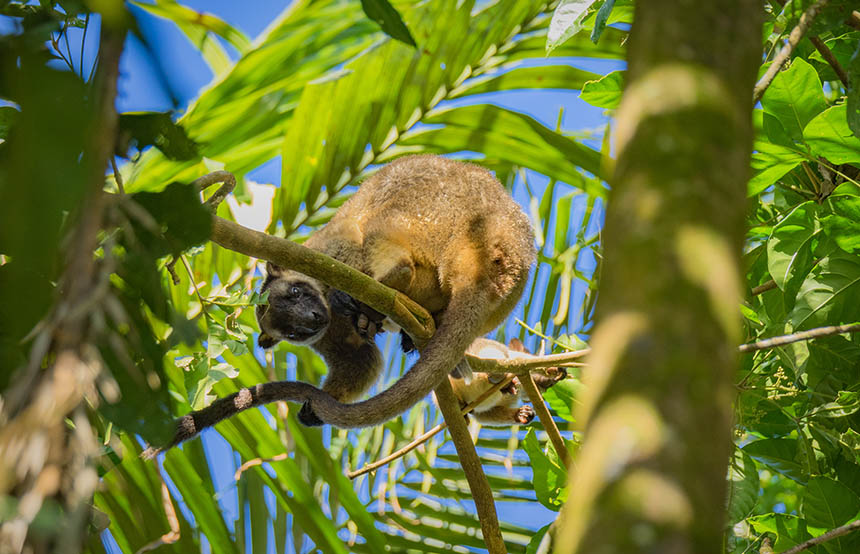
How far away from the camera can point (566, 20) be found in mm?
2600

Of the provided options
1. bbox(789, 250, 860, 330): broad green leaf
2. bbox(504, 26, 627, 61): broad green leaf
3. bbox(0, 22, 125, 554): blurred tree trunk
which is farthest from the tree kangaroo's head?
bbox(0, 22, 125, 554): blurred tree trunk

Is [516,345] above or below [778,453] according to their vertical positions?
above

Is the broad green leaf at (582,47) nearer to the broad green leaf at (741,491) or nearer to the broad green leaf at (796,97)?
the broad green leaf at (796,97)

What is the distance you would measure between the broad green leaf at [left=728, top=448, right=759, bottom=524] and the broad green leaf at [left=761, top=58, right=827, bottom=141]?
1.12 m

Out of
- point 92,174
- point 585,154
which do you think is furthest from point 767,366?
point 92,174

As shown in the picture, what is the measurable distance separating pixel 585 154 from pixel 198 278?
2080 mm

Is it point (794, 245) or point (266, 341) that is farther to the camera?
point (266, 341)

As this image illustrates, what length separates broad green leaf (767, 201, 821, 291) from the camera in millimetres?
2744

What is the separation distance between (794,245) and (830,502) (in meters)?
0.86

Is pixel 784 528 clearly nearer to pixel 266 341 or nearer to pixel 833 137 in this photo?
pixel 833 137

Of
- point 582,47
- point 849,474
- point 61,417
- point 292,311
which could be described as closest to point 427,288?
point 292,311

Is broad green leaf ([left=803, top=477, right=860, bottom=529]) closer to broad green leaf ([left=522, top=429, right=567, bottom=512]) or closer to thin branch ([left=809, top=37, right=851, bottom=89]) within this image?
broad green leaf ([left=522, top=429, right=567, bottom=512])

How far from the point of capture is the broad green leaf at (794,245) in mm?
2744

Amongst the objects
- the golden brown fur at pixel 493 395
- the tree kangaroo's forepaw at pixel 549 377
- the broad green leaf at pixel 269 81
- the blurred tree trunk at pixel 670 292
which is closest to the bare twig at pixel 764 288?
the tree kangaroo's forepaw at pixel 549 377
